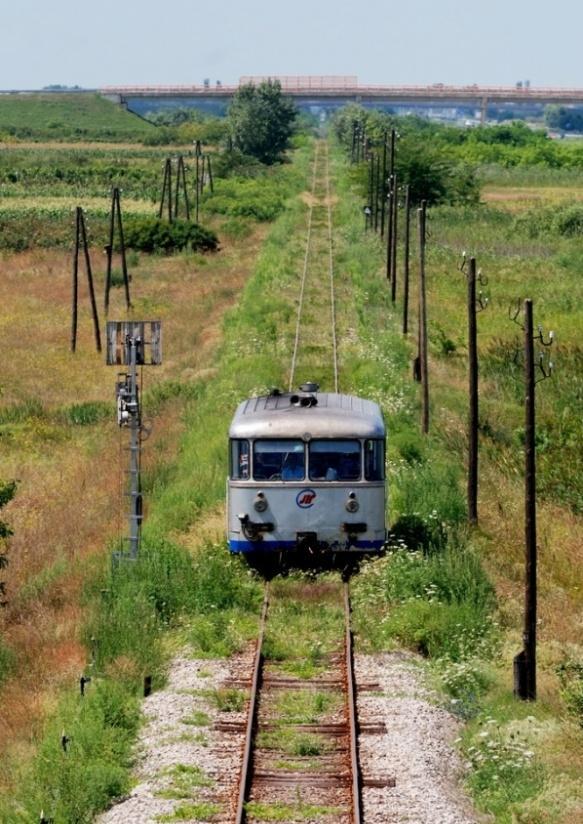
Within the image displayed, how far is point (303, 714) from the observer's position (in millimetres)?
16062

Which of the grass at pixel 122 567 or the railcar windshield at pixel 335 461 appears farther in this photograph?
the railcar windshield at pixel 335 461

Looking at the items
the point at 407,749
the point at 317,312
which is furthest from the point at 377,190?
the point at 407,749

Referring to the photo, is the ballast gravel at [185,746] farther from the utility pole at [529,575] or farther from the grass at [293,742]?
the utility pole at [529,575]

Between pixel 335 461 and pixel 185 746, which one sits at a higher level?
pixel 335 461

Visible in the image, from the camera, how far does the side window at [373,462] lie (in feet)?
67.4

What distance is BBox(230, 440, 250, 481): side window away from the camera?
20.6 meters

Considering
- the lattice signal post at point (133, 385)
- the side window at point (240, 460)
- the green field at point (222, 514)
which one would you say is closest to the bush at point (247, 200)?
the green field at point (222, 514)

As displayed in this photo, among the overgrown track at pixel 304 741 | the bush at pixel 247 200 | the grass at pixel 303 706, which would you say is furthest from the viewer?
the bush at pixel 247 200

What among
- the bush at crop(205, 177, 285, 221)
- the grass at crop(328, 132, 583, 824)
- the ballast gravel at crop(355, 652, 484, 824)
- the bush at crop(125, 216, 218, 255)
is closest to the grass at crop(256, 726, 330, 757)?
the ballast gravel at crop(355, 652, 484, 824)

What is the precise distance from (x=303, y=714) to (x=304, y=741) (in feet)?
2.99

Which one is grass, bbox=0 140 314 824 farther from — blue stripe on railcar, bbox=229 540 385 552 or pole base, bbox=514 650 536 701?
pole base, bbox=514 650 536 701

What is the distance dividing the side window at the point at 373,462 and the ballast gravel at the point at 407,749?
10.7ft

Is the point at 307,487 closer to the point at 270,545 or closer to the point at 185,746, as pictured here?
the point at 270,545

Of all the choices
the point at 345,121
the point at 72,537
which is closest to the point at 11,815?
the point at 72,537
